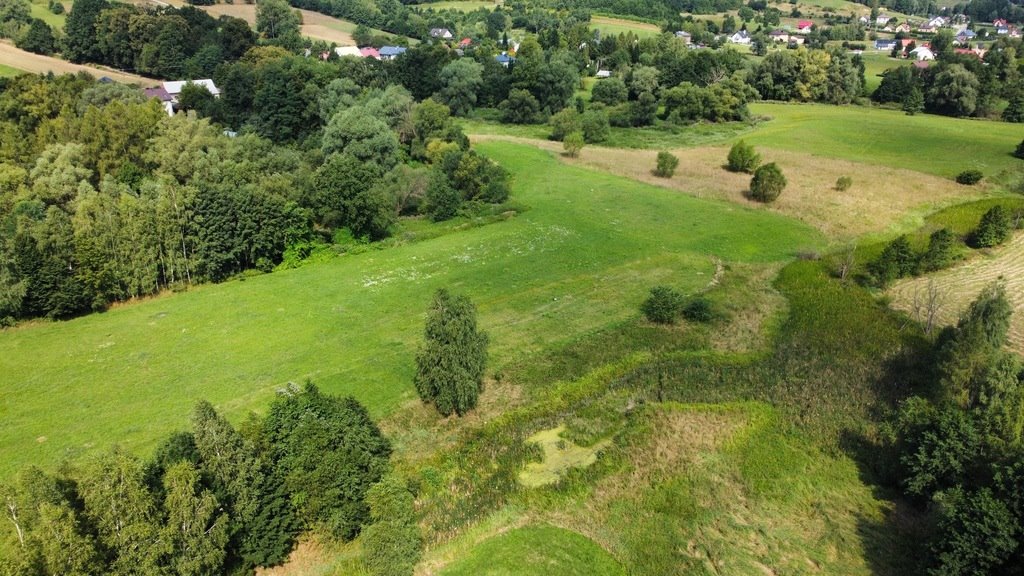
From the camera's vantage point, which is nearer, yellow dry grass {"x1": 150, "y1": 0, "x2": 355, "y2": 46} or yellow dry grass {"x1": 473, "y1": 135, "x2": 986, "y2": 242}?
yellow dry grass {"x1": 473, "y1": 135, "x2": 986, "y2": 242}

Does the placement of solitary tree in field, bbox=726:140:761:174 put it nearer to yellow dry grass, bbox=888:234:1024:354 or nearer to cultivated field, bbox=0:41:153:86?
yellow dry grass, bbox=888:234:1024:354

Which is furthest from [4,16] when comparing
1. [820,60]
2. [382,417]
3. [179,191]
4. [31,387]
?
[820,60]

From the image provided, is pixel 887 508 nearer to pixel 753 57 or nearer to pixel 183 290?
pixel 183 290

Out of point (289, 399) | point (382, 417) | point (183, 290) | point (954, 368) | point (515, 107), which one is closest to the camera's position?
point (289, 399)

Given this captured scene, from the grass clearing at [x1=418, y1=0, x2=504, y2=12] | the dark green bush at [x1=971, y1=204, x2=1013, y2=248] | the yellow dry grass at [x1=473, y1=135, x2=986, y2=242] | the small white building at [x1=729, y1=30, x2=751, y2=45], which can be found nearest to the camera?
the dark green bush at [x1=971, y1=204, x2=1013, y2=248]

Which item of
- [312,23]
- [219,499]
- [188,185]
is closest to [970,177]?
[219,499]

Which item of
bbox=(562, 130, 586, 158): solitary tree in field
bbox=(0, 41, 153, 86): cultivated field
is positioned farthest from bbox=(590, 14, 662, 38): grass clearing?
bbox=(0, 41, 153, 86): cultivated field

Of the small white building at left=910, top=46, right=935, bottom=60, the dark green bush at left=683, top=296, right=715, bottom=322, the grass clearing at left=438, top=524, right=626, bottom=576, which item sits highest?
the small white building at left=910, top=46, right=935, bottom=60
